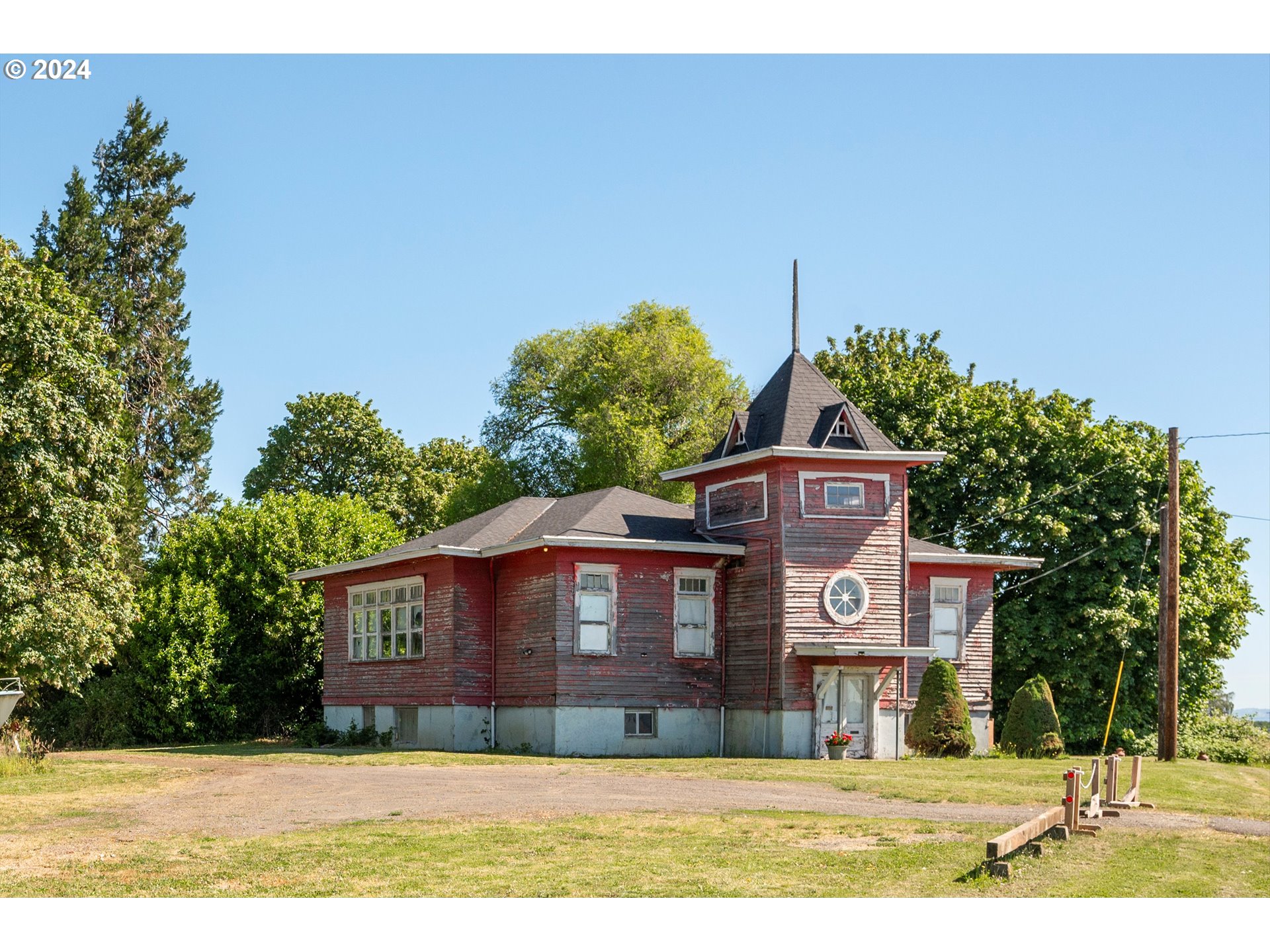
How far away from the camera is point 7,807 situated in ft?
66.2

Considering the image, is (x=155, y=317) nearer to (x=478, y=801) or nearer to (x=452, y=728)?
(x=452, y=728)

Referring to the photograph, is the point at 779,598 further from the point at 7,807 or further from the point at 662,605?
the point at 7,807

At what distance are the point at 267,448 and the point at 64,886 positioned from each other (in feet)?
172

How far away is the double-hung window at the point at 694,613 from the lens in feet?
109

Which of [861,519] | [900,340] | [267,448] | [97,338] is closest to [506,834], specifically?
[861,519]

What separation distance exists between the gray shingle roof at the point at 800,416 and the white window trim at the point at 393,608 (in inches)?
302

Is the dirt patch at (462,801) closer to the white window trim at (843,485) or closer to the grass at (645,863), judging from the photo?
the grass at (645,863)

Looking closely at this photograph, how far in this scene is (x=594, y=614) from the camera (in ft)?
106

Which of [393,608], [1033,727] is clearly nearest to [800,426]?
[1033,727]

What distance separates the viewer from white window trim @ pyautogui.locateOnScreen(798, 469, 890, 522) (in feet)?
107

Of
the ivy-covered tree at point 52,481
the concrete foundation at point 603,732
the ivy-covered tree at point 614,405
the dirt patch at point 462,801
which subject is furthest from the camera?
the ivy-covered tree at point 614,405

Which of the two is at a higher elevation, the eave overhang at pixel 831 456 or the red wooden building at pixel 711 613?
the eave overhang at pixel 831 456

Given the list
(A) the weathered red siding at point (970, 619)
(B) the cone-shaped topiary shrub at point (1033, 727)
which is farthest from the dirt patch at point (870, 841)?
(A) the weathered red siding at point (970, 619)

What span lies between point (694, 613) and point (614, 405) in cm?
2594
